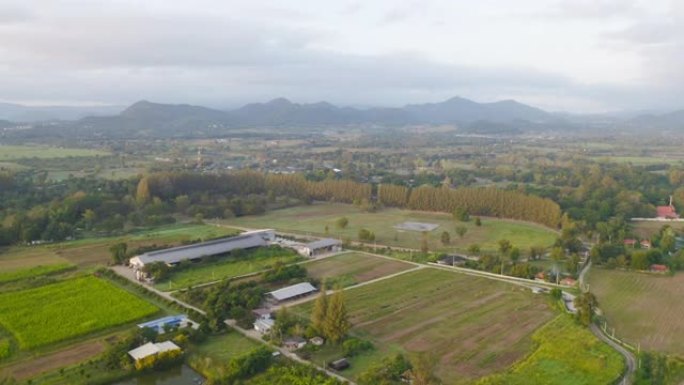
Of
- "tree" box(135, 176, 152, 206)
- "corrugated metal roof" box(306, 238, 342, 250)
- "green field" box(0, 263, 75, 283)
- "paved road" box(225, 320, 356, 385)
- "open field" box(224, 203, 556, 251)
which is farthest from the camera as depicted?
"tree" box(135, 176, 152, 206)

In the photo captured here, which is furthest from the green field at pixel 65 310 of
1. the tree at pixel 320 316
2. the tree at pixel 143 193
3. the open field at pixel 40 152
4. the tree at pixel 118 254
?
the open field at pixel 40 152

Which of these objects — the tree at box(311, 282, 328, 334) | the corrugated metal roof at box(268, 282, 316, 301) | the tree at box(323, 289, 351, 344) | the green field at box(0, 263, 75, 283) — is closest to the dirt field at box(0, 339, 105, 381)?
the corrugated metal roof at box(268, 282, 316, 301)

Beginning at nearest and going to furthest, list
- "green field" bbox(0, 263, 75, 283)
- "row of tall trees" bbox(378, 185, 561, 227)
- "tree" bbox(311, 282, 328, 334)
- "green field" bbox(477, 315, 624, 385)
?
"green field" bbox(477, 315, 624, 385), "tree" bbox(311, 282, 328, 334), "green field" bbox(0, 263, 75, 283), "row of tall trees" bbox(378, 185, 561, 227)

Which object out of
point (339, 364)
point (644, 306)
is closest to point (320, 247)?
point (339, 364)

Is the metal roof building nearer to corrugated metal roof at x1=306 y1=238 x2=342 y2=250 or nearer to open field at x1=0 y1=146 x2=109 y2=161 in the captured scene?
corrugated metal roof at x1=306 y1=238 x2=342 y2=250

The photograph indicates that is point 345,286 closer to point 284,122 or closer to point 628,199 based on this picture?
point 628,199

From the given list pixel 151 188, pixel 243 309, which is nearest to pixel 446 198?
pixel 151 188
